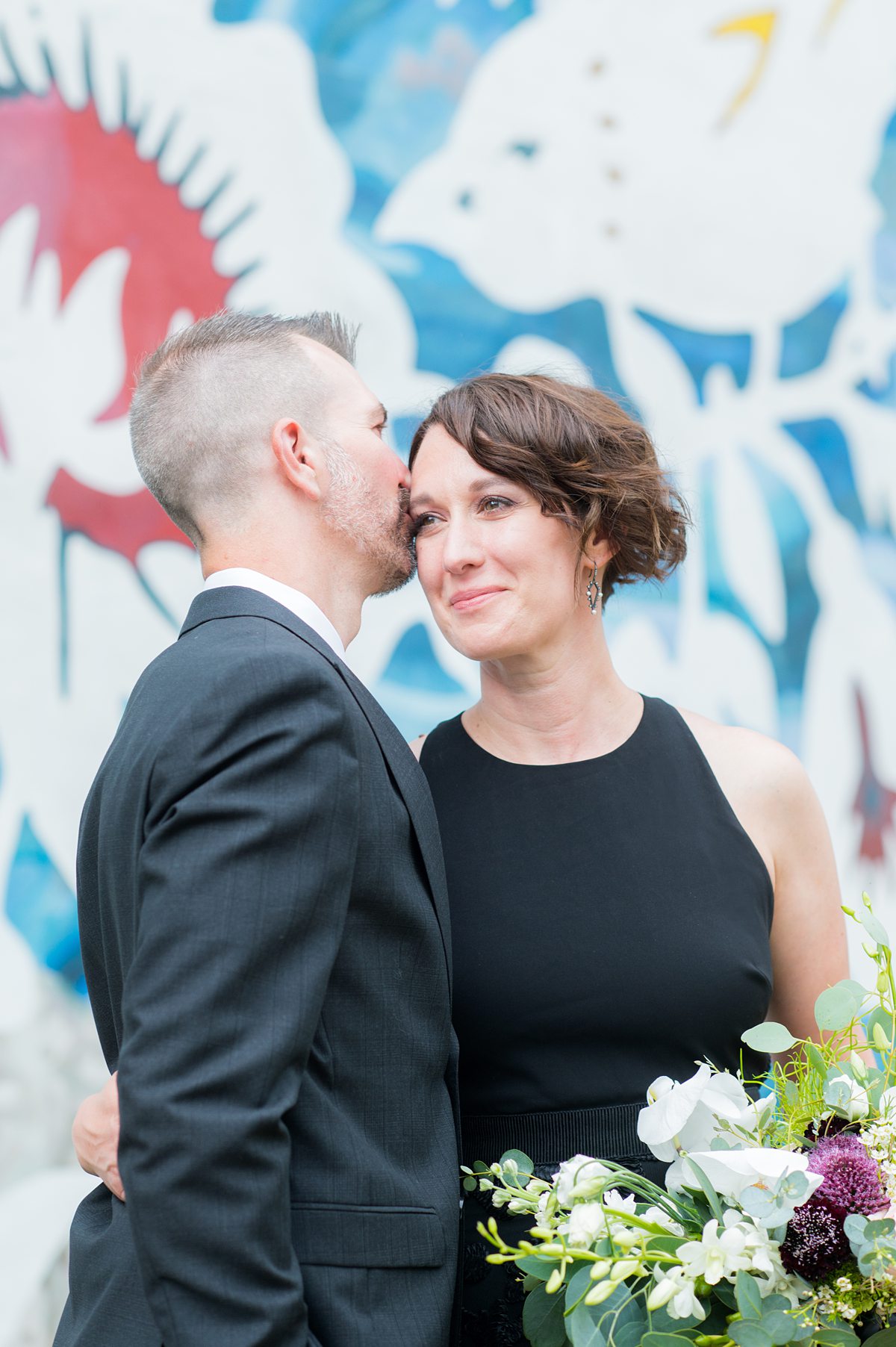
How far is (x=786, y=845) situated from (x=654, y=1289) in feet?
3.21

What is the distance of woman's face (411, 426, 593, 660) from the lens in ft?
5.63

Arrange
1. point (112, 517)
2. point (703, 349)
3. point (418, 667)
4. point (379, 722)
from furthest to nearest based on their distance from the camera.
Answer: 1. point (703, 349)
2. point (418, 667)
3. point (112, 517)
4. point (379, 722)

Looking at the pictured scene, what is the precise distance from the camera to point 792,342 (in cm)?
294

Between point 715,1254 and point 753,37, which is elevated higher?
point 753,37

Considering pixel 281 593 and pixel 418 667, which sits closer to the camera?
pixel 281 593

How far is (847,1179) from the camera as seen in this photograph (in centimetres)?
99

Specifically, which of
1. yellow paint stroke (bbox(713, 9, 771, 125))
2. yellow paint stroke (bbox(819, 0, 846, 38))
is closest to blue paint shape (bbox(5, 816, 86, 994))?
yellow paint stroke (bbox(713, 9, 771, 125))

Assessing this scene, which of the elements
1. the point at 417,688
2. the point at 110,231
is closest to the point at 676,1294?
the point at 417,688

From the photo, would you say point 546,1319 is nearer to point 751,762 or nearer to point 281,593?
point 281,593

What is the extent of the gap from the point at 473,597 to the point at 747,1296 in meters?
0.99

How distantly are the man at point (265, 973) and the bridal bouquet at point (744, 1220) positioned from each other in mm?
179

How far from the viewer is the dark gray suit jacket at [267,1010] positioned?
1058mm

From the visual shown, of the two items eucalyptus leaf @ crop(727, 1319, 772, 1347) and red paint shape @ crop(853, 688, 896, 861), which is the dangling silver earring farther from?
red paint shape @ crop(853, 688, 896, 861)

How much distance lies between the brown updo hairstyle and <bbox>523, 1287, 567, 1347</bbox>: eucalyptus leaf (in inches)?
40.7
